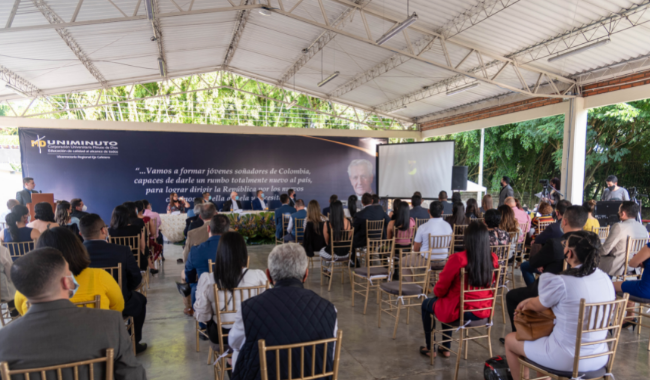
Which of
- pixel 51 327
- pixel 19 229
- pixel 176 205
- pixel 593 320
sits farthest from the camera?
pixel 176 205

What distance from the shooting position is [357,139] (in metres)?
12.3

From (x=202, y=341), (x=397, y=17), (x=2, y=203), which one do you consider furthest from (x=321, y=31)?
(x=2, y=203)

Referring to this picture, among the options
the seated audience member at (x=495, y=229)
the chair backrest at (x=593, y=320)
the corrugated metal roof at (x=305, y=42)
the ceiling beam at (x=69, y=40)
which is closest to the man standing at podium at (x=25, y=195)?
the corrugated metal roof at (x=305, y=42)

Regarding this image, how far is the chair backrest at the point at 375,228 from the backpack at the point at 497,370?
118 inches

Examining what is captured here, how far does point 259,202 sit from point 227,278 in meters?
8.57

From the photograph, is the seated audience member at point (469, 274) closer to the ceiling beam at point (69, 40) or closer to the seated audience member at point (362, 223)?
the seated audience member at point (362, 223)

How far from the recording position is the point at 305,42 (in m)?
8.46

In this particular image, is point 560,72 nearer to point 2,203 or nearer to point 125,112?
point 125,112

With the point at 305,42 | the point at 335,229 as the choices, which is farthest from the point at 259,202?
the point at 335,229

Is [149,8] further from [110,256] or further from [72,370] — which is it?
[72,370]

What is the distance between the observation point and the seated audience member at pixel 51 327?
1253mm

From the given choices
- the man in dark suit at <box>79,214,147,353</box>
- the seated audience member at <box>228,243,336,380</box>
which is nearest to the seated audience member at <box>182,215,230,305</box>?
the man in dark suit at <box>79,214,147,353</box>

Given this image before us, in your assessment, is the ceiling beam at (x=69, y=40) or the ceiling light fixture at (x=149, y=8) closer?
the ceiling light fixture at (x=149, y=8)

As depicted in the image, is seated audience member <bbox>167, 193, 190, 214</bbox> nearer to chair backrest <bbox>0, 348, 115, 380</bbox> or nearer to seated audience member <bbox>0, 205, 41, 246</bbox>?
seated audience member <bbox>0, 205, 41, 246</bbox>
